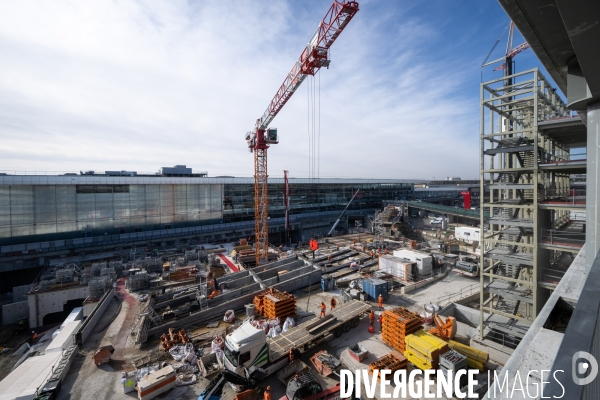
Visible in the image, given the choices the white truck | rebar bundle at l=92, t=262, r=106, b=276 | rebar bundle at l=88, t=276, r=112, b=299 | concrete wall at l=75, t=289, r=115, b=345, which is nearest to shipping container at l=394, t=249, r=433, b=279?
the white truck

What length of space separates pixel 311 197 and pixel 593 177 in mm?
41265

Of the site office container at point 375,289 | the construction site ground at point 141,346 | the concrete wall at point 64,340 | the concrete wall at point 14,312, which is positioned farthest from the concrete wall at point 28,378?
the site office container at point 375,289

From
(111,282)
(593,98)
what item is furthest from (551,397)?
(111,282)

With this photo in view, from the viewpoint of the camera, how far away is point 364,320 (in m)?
14.7

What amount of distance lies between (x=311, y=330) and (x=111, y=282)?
1578 cm

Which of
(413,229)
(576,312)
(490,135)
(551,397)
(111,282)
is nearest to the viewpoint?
(551,397)

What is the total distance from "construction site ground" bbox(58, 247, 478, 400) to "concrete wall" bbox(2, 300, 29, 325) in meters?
6.56

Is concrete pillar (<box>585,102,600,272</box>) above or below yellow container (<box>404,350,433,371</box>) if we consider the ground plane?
above

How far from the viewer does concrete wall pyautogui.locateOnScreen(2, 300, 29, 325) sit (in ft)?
60.8

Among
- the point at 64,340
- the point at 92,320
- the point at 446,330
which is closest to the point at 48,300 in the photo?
the point at 64,340

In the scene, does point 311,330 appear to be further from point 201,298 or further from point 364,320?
point 201,298

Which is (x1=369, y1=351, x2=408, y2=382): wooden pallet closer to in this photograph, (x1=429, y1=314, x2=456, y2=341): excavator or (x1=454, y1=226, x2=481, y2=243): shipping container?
(x1=429, y1=314, x2=456, y2=341): excavator

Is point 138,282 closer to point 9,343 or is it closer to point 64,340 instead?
point 64,340

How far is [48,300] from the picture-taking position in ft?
60.1
